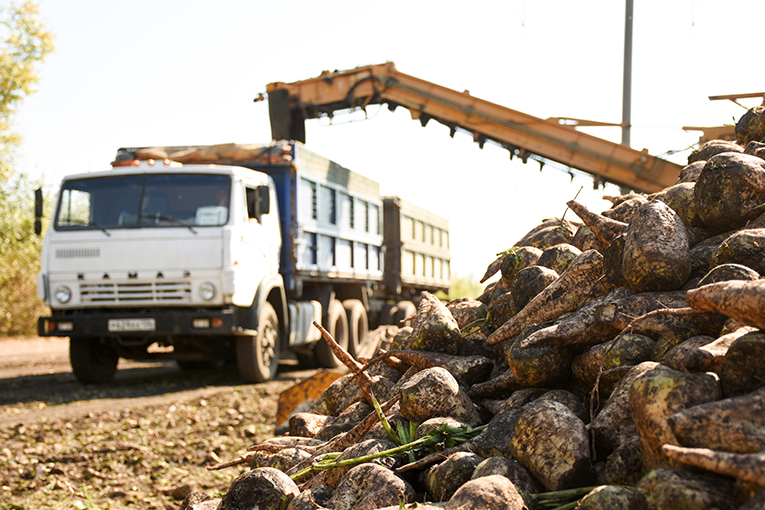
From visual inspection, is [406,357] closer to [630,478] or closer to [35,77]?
[630,478]

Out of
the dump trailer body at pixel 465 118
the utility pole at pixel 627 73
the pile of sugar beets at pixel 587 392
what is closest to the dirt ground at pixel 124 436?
the pile of sugar beets at pixel 587 392

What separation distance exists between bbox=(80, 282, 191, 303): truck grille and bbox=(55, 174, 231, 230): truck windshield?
733mm

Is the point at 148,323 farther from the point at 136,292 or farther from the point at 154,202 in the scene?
the point at 154,202

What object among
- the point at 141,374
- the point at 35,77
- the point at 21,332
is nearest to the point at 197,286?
the point at 141,374

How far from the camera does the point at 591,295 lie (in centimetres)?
282

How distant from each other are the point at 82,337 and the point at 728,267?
8265mm

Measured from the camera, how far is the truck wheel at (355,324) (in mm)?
11242

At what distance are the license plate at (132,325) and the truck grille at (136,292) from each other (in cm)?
25

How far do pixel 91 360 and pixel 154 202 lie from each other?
249 centimetres

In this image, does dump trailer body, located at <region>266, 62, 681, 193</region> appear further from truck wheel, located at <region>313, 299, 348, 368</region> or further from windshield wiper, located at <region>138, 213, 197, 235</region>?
windshield wiper, located at <region>138, 213, 197, 235</region>

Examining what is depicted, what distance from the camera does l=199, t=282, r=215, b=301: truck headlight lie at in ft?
25.5

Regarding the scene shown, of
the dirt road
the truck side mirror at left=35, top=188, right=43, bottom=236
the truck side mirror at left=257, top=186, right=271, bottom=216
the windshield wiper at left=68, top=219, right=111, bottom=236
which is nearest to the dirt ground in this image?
the dirt road

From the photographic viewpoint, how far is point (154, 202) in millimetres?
7867

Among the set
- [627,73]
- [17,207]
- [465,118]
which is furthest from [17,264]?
[627,73]
